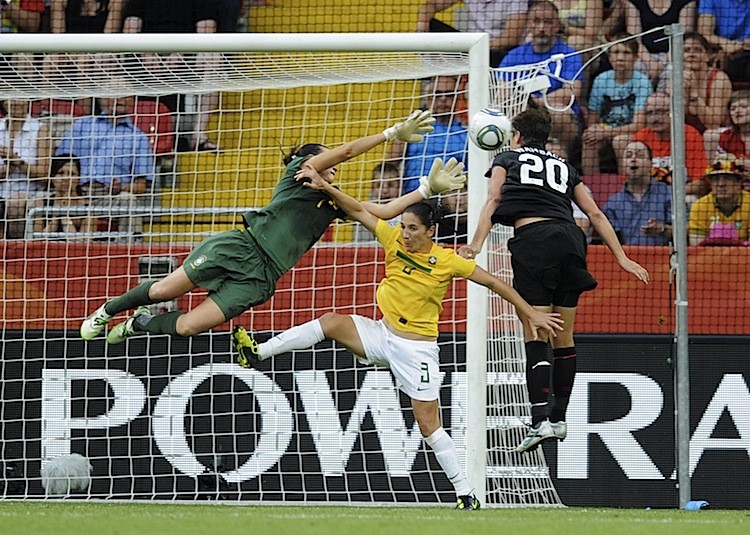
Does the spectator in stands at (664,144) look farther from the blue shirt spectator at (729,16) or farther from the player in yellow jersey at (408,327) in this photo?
the player in yellow jersey at (408,327)

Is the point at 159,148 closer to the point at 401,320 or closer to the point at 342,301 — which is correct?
the point at 342,301

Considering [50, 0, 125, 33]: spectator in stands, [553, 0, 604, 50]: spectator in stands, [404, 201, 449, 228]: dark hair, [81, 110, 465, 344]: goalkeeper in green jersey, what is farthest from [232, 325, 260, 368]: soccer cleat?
[553, 0, 604, 50]: spectator in stands

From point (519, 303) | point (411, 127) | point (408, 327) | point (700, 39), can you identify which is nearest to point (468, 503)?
point (408, 327)

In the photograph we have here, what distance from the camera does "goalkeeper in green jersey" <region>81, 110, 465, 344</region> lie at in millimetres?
7621

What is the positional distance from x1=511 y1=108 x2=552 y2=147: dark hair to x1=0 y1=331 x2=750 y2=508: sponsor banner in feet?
6.63

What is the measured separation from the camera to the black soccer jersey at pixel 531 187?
24.8ft

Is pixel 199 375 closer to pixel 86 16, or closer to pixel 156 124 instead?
pixel 156 124

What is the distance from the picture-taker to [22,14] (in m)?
11.7

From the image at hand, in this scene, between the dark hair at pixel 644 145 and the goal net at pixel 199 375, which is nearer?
the goal net at pixel 199 375

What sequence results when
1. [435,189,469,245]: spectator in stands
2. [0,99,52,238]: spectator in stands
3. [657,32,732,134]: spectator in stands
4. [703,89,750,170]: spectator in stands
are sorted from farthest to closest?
[657,32,732,134]: spectator in stands → [703,89,750,170]: spectator in stands → [0,99,52,238]: spectator in stands → [435,189,469,245]: spectator in stands

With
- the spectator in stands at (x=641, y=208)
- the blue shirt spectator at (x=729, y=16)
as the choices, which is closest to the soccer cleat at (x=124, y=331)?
the spectator in stands at (x=641, y=208)

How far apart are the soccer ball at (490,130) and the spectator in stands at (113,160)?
126 inches

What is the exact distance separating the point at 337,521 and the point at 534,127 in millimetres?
2917

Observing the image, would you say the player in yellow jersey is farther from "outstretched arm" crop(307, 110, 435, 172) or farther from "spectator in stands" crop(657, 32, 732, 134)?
"spectator in stands" crop(657, 32, 732, 134)
